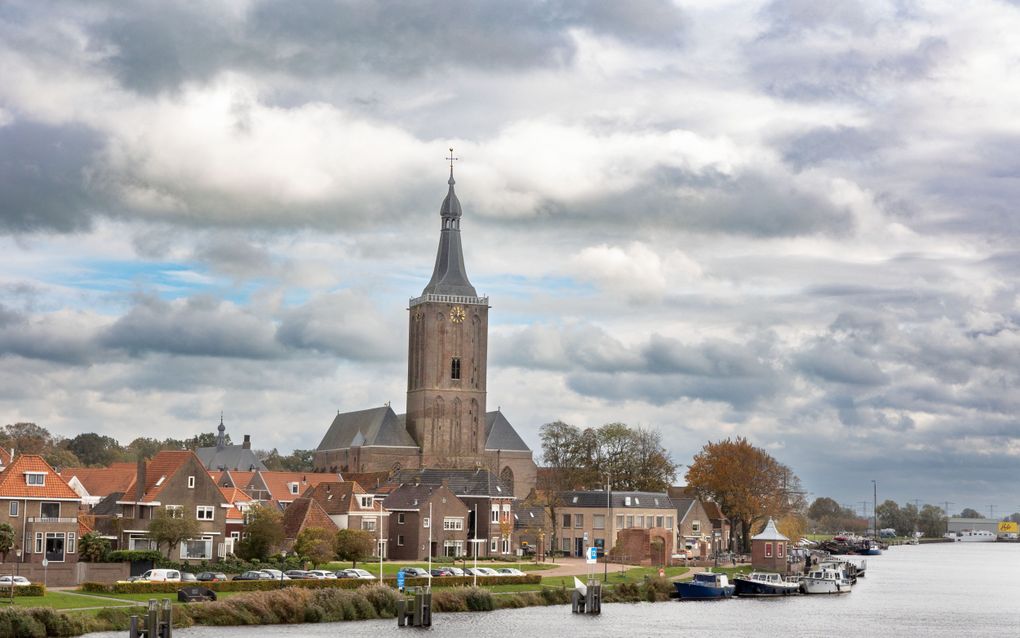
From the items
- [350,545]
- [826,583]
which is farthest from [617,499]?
[350,545]

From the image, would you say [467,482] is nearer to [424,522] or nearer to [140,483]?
[424,522]

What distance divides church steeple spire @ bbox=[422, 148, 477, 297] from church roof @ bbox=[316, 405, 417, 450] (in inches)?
624

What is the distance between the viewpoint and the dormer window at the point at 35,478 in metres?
79.1

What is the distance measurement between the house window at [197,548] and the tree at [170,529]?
198cm

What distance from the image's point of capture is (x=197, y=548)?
285 ft

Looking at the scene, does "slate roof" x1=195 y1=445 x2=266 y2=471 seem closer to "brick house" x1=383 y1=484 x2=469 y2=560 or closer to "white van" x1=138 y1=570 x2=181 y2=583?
"brick house" x1=383 y1=484 x2=469 y2=560

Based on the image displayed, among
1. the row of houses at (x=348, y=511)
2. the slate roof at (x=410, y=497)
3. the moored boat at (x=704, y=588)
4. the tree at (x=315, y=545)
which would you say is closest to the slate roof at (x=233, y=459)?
the row of houses at (x=348, y=511)

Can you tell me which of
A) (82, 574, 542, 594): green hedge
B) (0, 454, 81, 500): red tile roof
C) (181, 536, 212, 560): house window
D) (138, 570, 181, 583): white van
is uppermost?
(0, 454, 81, 500): red tile roof

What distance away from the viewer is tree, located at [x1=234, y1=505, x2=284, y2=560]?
87.2 m

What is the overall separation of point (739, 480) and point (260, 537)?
59.0 m

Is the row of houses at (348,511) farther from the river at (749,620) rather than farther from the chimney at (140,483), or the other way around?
the river at (749,620)

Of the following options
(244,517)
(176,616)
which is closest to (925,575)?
(244,517)

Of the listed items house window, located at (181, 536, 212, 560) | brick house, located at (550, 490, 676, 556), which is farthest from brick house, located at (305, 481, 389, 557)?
house window, located at (181, 536, 212, 560)

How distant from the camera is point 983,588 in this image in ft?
397
